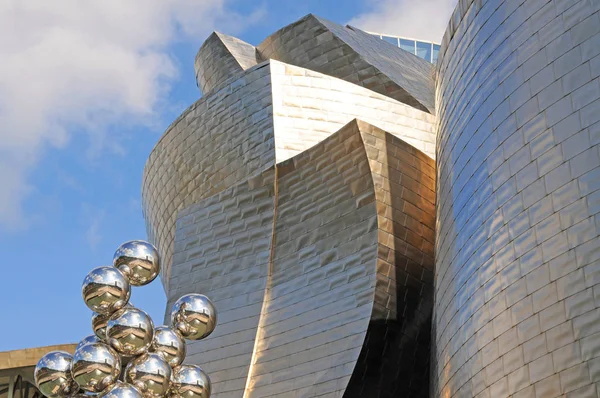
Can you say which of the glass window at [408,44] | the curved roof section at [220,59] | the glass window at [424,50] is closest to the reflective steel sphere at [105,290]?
the curved roof section at [220,59]

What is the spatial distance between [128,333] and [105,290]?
377 millimetres

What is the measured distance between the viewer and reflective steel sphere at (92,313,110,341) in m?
8.38

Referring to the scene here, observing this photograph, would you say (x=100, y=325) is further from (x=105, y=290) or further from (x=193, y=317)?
(x=193, y=317)

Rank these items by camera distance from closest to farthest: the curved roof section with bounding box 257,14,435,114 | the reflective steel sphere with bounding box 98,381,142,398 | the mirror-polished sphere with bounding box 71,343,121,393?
1. the reflective steel sphere with bounding box 98,381,142,398
2. the mirror-polished sphere with bounding box 71,343,121,393
3. the curved roof section with bounding box 257,14,435,114

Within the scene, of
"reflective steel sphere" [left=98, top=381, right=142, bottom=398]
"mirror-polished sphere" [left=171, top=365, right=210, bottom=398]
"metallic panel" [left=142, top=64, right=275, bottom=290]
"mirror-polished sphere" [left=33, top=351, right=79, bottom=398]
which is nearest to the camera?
"reflective steel sphere" [left=98, top=381, right=142, bottom=398]

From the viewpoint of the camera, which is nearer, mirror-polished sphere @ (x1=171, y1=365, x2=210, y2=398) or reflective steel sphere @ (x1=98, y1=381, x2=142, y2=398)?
reflective steel sphere @ (x1=98, y1=381, x2=142, y2=398)

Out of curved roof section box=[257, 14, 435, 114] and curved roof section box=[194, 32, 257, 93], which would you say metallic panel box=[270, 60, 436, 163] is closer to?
curved roof section box=[257, 14, 435, 114]

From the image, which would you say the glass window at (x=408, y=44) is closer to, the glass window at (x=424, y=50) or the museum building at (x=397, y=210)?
the glass window at (x=424, y=50)

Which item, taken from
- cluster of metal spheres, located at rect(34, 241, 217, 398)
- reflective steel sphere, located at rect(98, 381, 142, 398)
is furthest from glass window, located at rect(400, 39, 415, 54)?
reflective steel sphere, located at rect(98, 381, 142, 398)

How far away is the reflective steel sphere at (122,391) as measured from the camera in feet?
24.5

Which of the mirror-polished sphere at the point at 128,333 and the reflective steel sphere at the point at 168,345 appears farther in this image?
the reflective steel sphere at the point at 168,345

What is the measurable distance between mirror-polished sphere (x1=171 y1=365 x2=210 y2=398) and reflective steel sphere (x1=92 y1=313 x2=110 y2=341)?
62cm

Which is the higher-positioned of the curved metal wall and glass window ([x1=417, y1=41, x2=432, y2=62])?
glass window ([x1=417, y1=41, x2=432, y2=62])

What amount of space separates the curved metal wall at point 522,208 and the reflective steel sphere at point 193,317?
10.4 ft
